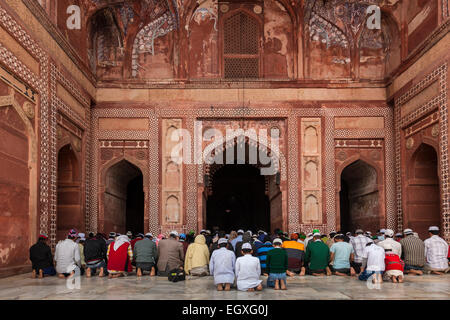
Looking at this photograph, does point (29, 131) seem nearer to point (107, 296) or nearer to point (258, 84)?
point (107, 296)

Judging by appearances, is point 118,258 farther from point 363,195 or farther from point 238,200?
point 238,200

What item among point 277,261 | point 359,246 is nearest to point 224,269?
point 277,261

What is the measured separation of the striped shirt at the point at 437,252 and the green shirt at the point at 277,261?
11.2ft

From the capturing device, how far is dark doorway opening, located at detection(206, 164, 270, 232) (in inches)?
824

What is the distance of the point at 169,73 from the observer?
14.0 m

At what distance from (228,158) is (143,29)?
14.1ft

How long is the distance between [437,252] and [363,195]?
17.7 ft

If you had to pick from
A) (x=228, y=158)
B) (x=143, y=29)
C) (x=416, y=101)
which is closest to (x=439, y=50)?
(x=416, y=101)

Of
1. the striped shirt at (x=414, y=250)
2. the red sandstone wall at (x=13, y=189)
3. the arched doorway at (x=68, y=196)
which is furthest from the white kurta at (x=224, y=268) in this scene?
the arched doorway at (x=68, y=196)

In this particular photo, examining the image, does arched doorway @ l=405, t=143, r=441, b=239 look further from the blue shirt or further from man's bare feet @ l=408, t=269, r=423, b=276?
the blue shirt

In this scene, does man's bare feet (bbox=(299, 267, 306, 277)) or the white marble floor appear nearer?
the white marble floor

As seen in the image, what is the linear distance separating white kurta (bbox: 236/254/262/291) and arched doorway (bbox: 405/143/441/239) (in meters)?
6.91

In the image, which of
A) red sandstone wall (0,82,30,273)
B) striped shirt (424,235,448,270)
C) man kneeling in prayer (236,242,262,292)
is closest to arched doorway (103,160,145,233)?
red sandstone wall (0,82,30,273)

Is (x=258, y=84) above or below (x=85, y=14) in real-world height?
below
